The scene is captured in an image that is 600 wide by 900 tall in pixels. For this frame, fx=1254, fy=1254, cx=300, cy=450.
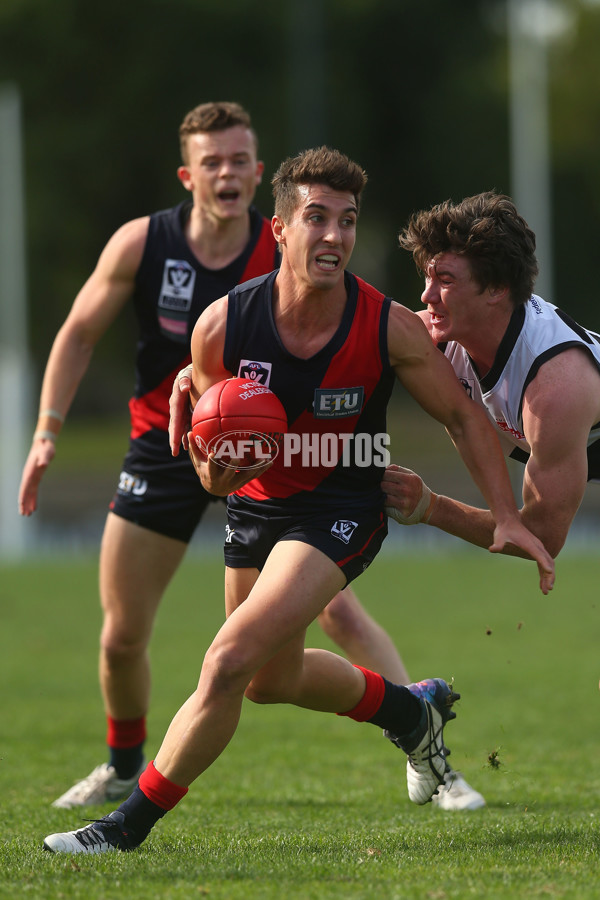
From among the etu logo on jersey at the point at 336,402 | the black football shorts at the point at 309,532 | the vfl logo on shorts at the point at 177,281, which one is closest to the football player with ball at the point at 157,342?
the vfl logo on shorts at the point at 177,281

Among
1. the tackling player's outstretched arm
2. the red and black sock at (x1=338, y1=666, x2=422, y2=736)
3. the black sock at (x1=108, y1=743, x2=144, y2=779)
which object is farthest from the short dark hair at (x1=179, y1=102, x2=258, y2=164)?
the black sock at (x1=108, y1=743, x2=144, y2=779)

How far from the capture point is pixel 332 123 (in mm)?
38875

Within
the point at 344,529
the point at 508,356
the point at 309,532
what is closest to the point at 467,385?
the point at 508,356

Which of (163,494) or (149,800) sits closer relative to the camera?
(149,800)

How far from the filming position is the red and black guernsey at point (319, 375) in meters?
4.87

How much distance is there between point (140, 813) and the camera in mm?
4699

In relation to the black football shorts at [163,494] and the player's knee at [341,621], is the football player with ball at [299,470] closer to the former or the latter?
the player's knee at [341,621]

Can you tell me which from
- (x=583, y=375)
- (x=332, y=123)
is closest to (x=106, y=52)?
(x=332, y=123)

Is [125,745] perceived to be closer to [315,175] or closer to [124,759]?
[124,759]

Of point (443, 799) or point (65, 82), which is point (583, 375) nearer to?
point (443, 799)

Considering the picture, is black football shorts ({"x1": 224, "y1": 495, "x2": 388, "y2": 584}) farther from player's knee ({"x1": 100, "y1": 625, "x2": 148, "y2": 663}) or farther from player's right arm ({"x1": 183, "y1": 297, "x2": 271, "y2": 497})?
player's knee ({"x1": 100, "y1": 625, "x2": 148, "y2": 663})

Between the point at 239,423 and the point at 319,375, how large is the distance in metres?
0.42

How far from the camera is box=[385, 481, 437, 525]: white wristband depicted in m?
5.10

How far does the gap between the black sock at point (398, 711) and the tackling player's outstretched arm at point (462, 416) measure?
2.91 feet
